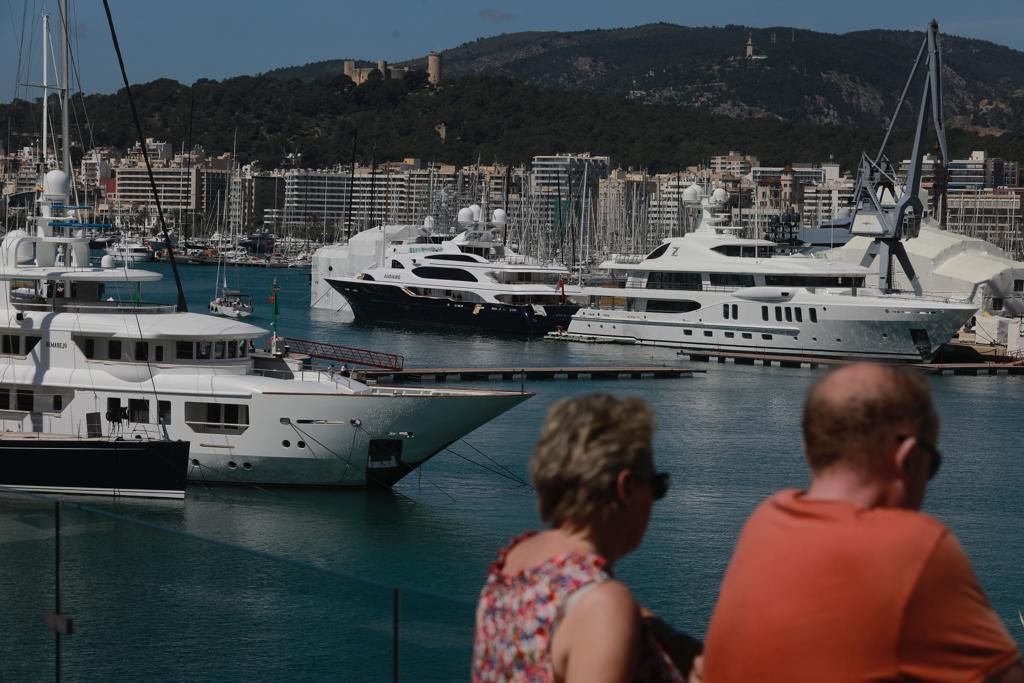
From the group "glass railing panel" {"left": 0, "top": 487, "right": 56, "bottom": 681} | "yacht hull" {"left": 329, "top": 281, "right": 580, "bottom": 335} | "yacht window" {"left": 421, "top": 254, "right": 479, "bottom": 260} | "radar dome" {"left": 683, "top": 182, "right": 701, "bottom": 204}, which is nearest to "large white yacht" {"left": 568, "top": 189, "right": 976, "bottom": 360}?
"yacht hull" {"left": 329, "top": 281, "right": 580, "bottom": 335}

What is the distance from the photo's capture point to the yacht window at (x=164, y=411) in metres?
19.6

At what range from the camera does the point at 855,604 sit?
2504 millimetres

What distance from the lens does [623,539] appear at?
2.80 m

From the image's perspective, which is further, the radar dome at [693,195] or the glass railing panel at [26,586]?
the radar dome at [693,195]

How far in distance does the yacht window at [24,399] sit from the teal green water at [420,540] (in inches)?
94.6

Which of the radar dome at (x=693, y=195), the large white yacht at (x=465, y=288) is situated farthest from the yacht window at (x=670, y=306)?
the radar dome at (x=693, y=195)

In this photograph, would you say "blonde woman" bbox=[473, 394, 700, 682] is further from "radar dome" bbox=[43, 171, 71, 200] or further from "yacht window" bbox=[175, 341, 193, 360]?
"radar dome" bbox=[43, 171, 71, 200]

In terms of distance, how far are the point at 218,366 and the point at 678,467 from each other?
8.28 meters

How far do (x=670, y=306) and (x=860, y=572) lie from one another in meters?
47.6

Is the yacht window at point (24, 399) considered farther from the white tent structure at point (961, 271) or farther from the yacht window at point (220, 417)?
the white tent structure at point (961, 271)

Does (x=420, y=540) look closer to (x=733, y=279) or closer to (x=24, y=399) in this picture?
(x=24, y=399)

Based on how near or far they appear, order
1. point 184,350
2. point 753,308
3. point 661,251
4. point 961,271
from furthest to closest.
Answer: point 961,271 → point 661,251 → point 753,308 → point 184,350

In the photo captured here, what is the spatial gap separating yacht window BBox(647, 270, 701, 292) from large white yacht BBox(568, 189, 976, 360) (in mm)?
42

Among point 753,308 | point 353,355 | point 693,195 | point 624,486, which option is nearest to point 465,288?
point 693,195
